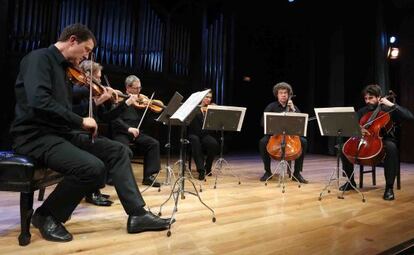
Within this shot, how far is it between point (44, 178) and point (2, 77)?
3.63 meters

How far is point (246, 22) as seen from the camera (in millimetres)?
8891

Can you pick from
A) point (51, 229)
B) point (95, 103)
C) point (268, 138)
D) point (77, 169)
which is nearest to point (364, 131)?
point (268, 138)

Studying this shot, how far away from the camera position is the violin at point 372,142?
12.7 ft

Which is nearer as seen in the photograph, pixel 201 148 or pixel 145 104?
pixel 145 104

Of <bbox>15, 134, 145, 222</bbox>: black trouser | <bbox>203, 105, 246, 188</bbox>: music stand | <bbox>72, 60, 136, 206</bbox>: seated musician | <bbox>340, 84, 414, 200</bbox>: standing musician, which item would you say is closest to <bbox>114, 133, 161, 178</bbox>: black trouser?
<bbox>203, 105, 246, 188</bbox>: music stand

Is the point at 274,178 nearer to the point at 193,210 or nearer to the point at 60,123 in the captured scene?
the point at 193,210

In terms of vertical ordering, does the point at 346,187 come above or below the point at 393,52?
below

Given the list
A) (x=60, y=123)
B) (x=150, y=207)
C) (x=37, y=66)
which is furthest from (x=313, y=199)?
(x=37, y=66)

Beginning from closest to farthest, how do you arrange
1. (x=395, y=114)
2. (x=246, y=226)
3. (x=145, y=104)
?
(x=246, y=226), (x=395, y=114), (x=145, y=104)

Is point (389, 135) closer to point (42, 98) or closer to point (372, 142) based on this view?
point (372, 142)

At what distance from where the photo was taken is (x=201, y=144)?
500 centimetres


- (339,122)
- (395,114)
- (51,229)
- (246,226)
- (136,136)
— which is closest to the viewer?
(51,229)

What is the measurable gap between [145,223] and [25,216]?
2.38 feet

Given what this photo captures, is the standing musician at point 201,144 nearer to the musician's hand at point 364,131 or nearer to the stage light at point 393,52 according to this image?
the musician's hand at point 364,131
